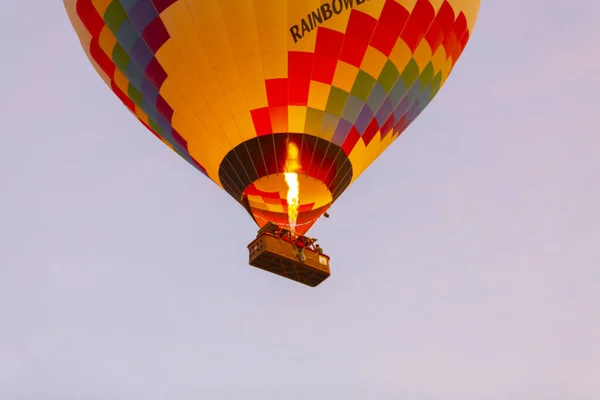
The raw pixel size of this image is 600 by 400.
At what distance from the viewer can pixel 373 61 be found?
17.1m

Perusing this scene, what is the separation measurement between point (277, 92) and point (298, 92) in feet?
1.09

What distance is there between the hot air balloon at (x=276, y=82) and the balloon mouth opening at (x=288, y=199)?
2 centimetres

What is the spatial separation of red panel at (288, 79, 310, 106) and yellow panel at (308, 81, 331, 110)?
0.07 metres

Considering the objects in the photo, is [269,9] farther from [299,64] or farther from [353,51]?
[353,51]

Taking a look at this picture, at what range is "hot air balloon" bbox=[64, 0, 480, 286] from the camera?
16.5 m

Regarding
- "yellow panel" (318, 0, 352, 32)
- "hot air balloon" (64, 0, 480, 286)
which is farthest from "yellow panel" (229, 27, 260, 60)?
"yellow panel" (318, 0, 352, 32)

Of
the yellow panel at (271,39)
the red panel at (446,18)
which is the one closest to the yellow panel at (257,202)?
the yellow panel at (271,39)

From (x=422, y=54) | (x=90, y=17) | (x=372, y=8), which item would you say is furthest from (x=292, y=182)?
(x=90, y=17)

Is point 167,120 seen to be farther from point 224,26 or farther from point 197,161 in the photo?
point 224,26

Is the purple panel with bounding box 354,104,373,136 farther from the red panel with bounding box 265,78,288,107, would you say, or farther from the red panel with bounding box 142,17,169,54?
the red panel with bounding box 142,17,169,54

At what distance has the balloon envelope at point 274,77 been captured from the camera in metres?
16.5

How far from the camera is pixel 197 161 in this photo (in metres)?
18.0

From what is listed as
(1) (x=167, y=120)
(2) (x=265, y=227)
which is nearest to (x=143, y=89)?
(1) (x=167, y=120)

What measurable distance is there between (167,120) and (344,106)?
301 cm
